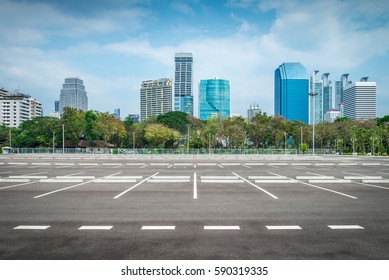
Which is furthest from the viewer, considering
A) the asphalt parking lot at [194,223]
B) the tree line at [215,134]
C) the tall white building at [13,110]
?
the tall white building at [13,110]

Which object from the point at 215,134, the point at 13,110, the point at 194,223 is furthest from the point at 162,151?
the point at 13,110

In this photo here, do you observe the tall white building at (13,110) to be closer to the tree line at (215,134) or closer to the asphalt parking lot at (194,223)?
the tree line at (215,134)

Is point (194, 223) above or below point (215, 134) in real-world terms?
below

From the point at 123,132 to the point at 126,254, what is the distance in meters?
76.7

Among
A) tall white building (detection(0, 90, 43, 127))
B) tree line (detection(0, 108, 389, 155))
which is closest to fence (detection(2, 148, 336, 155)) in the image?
tree line (detection(0, 108, 389, 155))

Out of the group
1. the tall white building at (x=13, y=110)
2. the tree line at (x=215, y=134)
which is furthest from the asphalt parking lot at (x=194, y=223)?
the tall white building at (x=13, y=110)

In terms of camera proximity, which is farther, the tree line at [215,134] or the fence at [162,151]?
the tree line at [215,134]

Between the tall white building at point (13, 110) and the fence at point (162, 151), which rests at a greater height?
the tall white building at point (13, 110)

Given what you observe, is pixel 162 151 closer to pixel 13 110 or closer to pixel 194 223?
pixel 194 223

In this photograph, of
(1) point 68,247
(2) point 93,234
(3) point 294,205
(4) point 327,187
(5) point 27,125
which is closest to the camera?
(1) point 68,247

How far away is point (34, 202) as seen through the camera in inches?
367

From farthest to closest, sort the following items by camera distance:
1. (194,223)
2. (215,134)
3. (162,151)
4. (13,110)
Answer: (13,110), (215,134), (162,151), (194,223)
